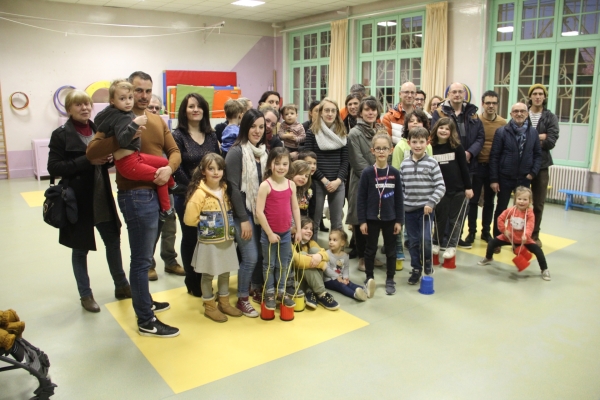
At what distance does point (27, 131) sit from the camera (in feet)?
30.4

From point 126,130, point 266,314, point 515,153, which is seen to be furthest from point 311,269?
point 515,153

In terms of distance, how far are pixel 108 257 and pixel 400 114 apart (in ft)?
9.41

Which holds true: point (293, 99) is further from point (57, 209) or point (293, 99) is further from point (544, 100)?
point (57, 209)

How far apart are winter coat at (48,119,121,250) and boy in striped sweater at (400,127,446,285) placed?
222 centimetres

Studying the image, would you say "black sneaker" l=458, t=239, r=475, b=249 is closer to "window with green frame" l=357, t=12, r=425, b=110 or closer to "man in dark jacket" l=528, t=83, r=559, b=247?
"man in dark jacket" l=528, t=83, r=559, b=247

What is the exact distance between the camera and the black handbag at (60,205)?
302cm

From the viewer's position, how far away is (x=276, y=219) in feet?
10.4

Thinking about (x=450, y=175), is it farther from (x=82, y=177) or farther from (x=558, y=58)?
(x=558, y=58)

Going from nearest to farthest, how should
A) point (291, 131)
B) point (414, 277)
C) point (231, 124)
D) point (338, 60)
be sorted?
point (231, 124), point (414, 277), point (291, 131), point (338, 60)

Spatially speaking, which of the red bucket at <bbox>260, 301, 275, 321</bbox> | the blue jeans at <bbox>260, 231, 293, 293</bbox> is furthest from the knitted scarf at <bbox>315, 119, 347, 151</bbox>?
the red bucket at <bbox>260, 301, 275, 321</bbox>

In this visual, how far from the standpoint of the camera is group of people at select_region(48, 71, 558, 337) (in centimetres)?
289

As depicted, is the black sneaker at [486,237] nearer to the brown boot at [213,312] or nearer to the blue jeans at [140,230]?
the brown boot at [213,312]

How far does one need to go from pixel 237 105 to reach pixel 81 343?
198cm

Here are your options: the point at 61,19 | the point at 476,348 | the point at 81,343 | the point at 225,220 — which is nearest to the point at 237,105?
the point at 225,220
